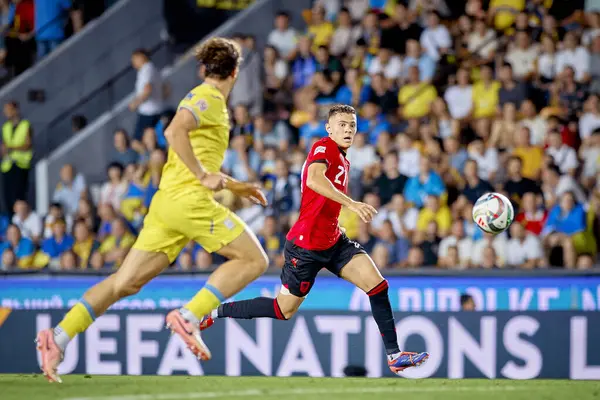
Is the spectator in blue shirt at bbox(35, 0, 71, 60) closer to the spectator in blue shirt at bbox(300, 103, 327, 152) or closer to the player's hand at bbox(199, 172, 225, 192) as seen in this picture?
the spectator in blue shirt at bbox(300, 103, 327, 152)

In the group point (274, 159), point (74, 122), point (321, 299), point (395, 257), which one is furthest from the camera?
point (74, 122)

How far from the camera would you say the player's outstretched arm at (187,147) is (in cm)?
652

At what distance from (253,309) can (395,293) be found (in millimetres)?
2547

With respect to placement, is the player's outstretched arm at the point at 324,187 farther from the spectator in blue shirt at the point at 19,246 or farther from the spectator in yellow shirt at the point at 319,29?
the spectator in yellow shirt at the point at 319,29

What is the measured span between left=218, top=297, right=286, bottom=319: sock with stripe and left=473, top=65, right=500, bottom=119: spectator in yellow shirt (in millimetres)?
6469

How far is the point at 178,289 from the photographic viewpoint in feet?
32.8

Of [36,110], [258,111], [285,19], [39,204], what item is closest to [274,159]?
[258,111]

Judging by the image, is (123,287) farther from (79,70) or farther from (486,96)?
(79,70)

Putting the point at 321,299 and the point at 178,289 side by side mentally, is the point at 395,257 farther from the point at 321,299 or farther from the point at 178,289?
the point at 178,289

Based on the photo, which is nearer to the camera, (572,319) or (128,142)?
(572,319)

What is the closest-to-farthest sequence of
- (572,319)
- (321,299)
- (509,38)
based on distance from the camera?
(572,319) < (321,299) < (509,38)

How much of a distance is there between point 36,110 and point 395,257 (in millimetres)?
7803

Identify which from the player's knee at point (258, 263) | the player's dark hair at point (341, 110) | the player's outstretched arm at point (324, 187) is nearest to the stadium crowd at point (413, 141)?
the player's dark hair at point (341, 110)

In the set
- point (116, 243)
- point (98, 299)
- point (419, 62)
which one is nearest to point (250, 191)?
point (98, 299)
